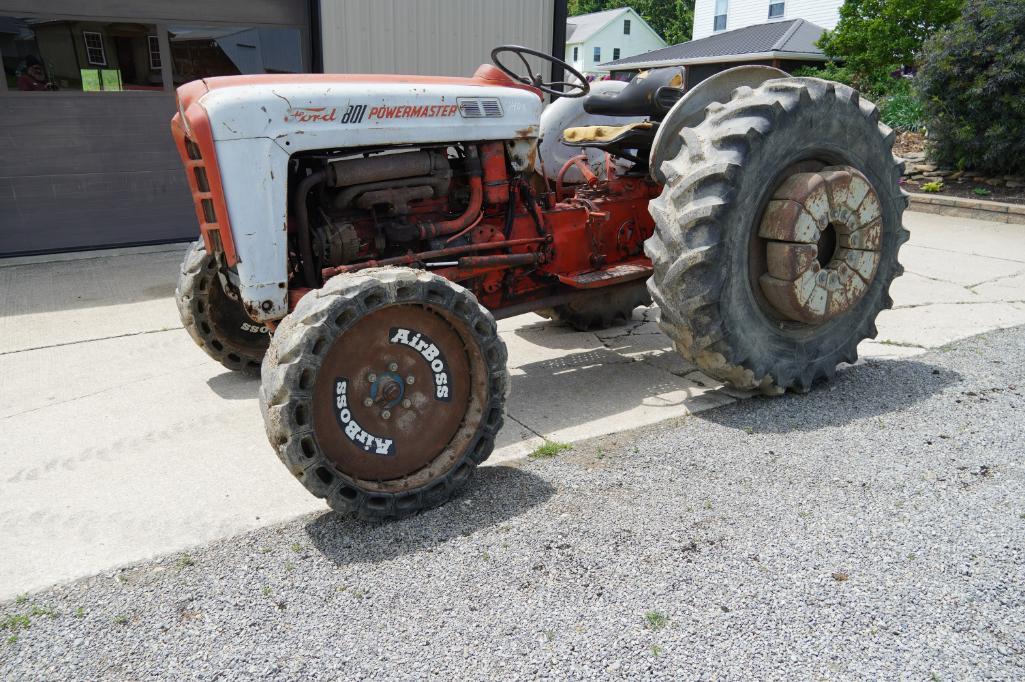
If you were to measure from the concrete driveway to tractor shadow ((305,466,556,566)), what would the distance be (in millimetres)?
226

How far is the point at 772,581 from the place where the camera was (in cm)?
269

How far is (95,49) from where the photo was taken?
7797 millimetres

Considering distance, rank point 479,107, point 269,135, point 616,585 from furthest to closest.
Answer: point 479,107, point 269,135, point 616,585

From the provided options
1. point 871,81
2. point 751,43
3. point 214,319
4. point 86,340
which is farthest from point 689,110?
→ point 751,43

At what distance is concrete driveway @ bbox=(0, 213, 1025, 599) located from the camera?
10.2 feet

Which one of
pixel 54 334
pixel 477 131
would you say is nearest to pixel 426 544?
pixel 477 131

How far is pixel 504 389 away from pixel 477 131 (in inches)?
53.5

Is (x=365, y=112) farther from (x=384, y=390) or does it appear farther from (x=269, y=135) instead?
(x=384, y=390)

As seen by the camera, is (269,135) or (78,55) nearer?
(269,135)

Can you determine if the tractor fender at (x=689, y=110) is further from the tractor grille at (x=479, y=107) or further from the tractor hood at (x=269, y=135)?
the tractor hood at (x=269, y=135)

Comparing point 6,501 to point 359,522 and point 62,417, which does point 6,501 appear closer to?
point 62,417

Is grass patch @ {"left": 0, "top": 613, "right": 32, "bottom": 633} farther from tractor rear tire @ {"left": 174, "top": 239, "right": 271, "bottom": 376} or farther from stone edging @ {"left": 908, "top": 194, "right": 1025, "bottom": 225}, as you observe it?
stone edging @ {"left": 908, "top": 194, "right": 1025, "bottom": 225}

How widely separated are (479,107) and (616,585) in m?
2.32

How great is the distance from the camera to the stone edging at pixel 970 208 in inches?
402
